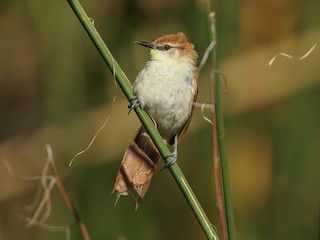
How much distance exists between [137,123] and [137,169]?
175 cm

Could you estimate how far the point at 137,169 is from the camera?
2.81 meters

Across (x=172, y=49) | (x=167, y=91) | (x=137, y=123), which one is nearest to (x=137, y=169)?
(x=167, y=91)

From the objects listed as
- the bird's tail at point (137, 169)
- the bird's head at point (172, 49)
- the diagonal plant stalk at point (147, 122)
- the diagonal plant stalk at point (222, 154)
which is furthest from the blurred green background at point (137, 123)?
the diagonal plant stalk at point (222, 154)

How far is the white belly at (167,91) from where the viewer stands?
3.14 m

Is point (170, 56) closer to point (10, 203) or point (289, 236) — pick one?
point (289, 236)

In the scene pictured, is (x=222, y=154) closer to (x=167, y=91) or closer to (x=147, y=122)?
(x=147, y=122)

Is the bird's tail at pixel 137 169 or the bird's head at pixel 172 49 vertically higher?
the bird's head at pixel 172 49

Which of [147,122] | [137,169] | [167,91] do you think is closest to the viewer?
[147,122]

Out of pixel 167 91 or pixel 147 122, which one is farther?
pixel 167 91

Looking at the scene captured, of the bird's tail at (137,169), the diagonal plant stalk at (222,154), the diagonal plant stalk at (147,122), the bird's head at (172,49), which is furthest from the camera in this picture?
the bird's head at (172,49)

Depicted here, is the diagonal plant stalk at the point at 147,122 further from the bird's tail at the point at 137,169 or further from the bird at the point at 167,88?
the bird at the point at 167,88

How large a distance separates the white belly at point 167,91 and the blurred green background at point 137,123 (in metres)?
0.87

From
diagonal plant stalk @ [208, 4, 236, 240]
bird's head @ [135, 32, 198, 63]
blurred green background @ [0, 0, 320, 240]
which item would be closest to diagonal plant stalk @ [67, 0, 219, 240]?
diagonal plant stalk @ [208, 4, 236, 240]

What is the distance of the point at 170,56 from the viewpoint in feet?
10.6
